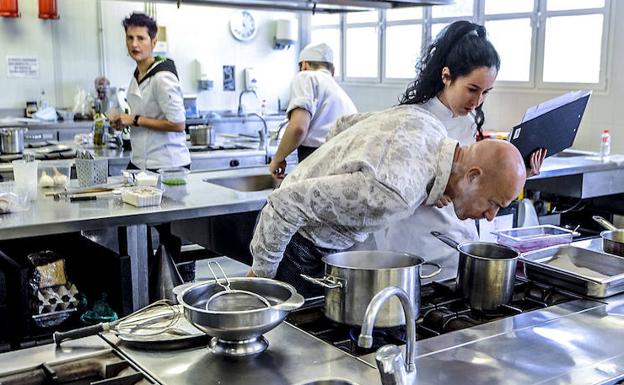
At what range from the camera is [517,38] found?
255 inches

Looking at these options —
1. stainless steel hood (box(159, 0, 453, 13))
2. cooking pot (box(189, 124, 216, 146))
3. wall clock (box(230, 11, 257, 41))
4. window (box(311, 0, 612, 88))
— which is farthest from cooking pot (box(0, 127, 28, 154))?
wall clock (box(230, 11, 257, 41))

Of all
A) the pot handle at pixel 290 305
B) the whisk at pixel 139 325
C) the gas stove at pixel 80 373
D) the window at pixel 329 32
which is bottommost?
the gas stove at pixel 80 373

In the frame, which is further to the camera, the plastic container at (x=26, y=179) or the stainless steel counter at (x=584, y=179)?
the stainless steel counter at (x=584, y=179)

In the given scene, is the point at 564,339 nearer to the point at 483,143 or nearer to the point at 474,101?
the point at 483,143

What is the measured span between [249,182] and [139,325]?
2.40m

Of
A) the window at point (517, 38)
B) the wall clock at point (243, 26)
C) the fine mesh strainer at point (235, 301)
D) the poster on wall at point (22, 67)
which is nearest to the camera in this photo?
the fine mesh strainer at point (235, 301)

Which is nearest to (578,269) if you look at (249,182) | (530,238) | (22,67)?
(530,238)

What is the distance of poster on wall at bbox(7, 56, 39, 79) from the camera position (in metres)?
7.26

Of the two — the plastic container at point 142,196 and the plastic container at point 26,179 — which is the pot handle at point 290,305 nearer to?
the plastic container at point 142,196

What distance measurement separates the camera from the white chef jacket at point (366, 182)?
1702 millimetres

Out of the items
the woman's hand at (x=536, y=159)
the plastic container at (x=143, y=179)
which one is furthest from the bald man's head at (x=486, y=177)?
the plastic container at (x=143, y=179)

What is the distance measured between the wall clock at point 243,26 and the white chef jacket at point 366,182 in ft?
23.4

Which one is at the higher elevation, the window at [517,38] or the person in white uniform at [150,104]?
the window at [517,38]

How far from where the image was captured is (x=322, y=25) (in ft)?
30.2
